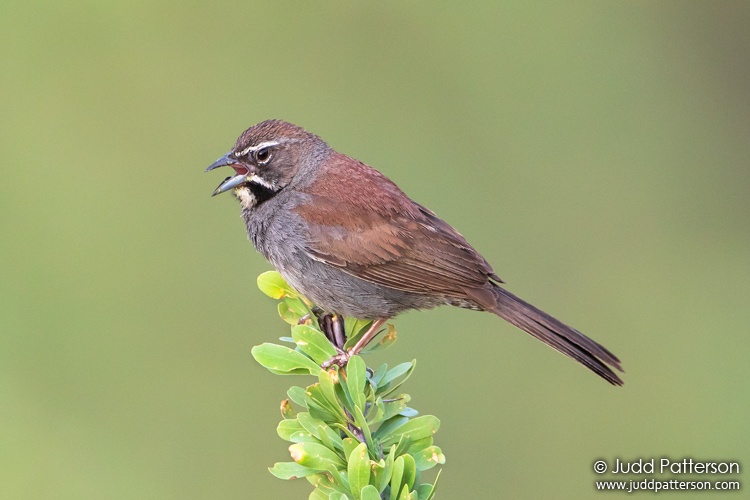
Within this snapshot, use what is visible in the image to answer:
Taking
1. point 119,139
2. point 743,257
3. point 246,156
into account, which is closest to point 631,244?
point 743,257

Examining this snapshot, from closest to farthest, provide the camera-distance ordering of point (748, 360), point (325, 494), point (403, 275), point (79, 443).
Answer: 1. point (325, 494)
2. point (403, 275)
3. point (79, 443)
4. point (748, 360)

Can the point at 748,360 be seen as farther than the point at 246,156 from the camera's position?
Yes

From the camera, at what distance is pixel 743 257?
609 centimetres

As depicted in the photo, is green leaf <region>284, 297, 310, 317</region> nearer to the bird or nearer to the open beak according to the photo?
the bird

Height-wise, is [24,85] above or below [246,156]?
above

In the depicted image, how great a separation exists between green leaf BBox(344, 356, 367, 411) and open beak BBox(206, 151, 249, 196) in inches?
73.1

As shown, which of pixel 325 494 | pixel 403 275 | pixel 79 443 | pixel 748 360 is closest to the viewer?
pixel 325 494

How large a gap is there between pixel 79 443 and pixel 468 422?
2005mm

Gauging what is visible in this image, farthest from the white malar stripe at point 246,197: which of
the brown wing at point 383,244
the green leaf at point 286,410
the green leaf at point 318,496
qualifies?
the green leaf at point 318,496

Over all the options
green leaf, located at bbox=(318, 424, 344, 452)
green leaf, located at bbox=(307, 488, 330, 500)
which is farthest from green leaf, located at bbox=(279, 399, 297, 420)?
green leaf, located at bbox=(307, 488, 330, 500)

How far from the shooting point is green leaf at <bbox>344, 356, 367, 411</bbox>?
8.68 feet

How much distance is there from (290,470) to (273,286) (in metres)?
1.30

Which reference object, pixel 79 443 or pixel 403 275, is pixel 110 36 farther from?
pixel 403 275

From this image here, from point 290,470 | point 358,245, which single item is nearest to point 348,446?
point 290,470
